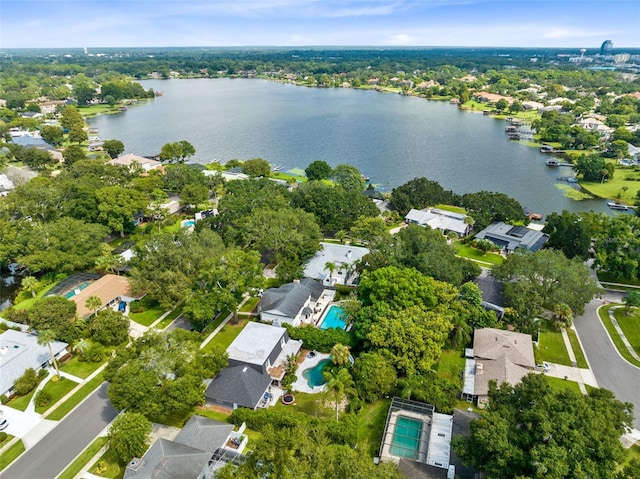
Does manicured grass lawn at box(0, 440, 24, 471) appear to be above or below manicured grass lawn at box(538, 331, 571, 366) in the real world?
below

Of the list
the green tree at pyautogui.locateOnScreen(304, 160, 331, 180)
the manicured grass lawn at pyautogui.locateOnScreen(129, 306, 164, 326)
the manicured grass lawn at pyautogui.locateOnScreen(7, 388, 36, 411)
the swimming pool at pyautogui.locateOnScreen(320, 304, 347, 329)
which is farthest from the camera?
the green tree at pyautogui.locateOnScreen(304, 160, 331, 180)

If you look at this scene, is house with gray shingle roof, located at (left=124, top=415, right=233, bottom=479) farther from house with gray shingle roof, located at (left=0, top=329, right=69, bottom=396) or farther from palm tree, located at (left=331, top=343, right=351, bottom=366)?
house with gray shingle roof, located at (left=0, top=329, right=69, bottom=396)

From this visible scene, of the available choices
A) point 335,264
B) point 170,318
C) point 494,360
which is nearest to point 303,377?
point 494,360

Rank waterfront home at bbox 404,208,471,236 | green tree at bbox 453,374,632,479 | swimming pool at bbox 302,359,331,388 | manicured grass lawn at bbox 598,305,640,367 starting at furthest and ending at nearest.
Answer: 1. waterfront home at bbox 404,208,471,236
2. manicured grass lawn at bbox 598,305,640,367
3. swimming pool at bbox 302,359,331,388
4. green tree at bbox 453,374,632,479

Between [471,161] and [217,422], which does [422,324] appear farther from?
[471,161]

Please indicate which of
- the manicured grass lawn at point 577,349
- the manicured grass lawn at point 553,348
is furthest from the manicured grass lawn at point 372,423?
the manicured grass lawn at point 577,349

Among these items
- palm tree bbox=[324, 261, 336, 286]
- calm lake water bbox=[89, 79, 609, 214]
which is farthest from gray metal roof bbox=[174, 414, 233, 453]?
calm lake water bbox=[89, 79, 609, 214]

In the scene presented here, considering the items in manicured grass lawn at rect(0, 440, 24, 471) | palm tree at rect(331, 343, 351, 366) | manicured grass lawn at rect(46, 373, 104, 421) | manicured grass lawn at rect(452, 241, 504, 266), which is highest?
palm tree at rect(331, 343, 351, 366)
